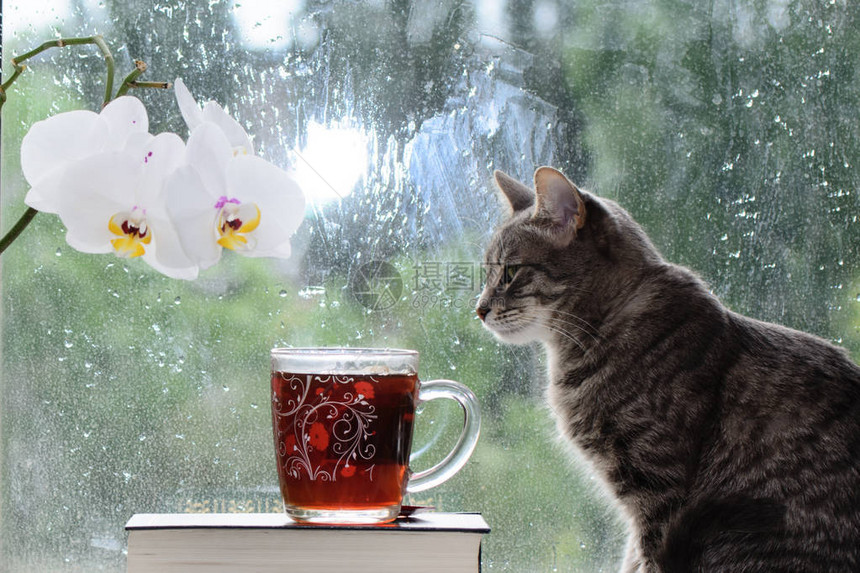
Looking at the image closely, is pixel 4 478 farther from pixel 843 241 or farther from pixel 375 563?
pixel 843 241

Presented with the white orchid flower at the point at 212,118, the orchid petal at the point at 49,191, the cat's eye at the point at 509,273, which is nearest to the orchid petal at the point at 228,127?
the white orchid flower at the point at 212,118

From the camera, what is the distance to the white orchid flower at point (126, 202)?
0.52m

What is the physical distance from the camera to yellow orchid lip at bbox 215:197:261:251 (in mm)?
553

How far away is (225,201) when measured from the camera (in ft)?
1.83

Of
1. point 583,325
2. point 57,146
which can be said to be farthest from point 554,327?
point 57,146

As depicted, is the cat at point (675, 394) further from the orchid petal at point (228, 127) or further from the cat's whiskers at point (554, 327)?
the orchid petal at point (228, 127)

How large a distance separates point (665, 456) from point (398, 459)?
282mm

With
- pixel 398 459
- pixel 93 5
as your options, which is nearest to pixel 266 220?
pixel 398 459

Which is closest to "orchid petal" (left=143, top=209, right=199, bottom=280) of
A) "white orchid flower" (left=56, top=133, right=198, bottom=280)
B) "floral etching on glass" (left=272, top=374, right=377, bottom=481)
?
"white orchid flower" (left=56, top=133, right=198, bottom=280)

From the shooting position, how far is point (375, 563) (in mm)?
748

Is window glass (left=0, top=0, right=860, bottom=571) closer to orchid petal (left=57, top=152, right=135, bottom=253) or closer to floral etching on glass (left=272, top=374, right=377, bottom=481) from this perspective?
floral etching on glass (left=272, top=374, right=377, bottom=481)

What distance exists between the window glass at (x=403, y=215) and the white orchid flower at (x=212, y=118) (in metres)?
0.42

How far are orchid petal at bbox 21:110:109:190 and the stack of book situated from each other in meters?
0.36

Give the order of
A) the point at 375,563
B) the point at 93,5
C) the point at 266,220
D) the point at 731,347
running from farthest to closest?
the point at 93,5, the point at 731,347, the point at 375,563, the point at 266,220
